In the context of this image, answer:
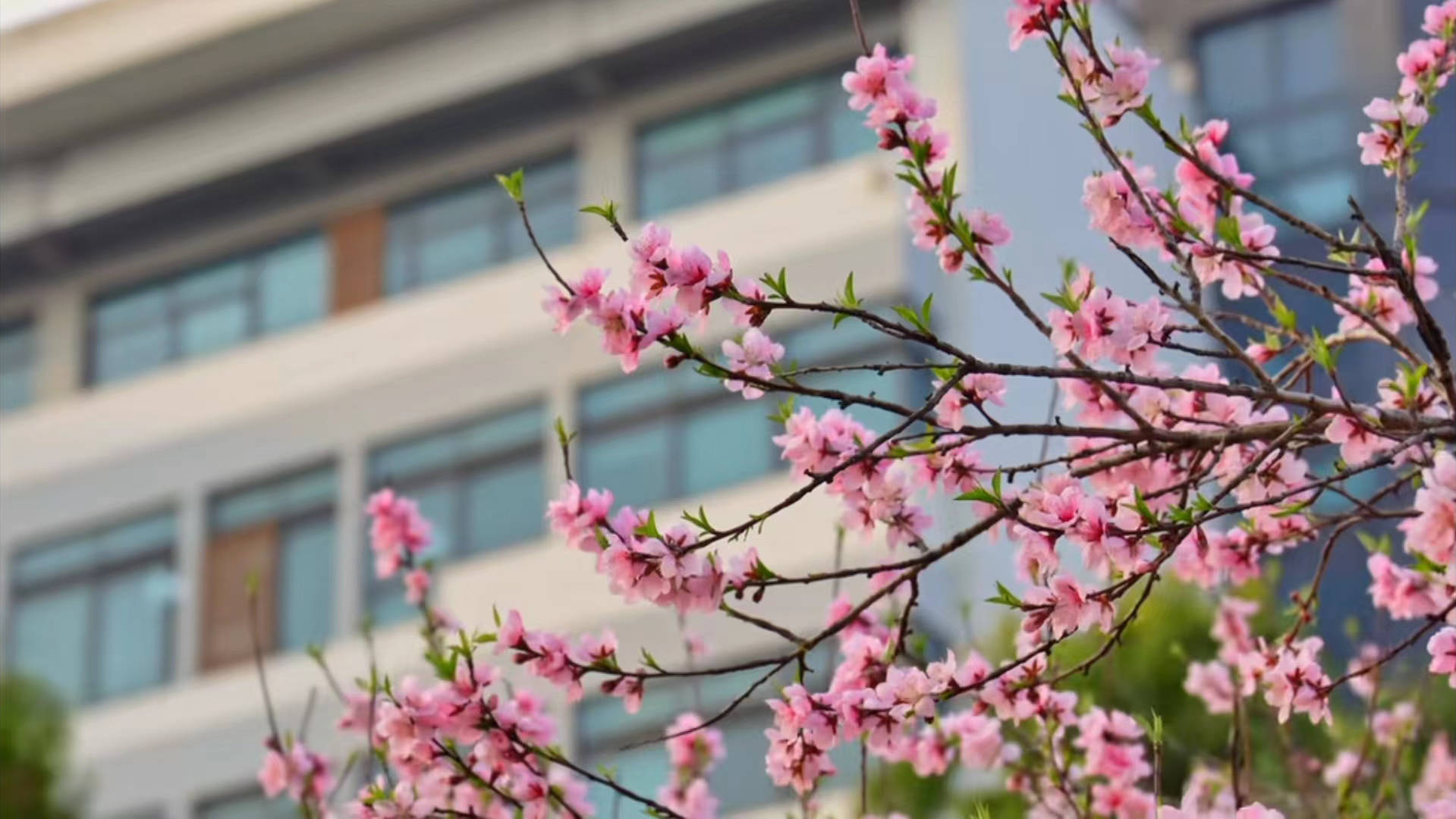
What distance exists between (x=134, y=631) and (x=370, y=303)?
299cm

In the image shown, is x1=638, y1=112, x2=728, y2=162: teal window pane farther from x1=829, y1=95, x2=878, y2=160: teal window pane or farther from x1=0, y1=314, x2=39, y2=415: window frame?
x1=0, y1=314, x2=39, y2=415: window frame

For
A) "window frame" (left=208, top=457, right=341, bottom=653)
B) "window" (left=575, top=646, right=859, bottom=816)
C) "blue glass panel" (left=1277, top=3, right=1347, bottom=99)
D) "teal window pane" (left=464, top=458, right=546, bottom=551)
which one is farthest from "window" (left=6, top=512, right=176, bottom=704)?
"blue glass panel" (left=1277, top=3, right=1347, bottom=99)

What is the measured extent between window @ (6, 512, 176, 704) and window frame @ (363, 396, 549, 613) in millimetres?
1936

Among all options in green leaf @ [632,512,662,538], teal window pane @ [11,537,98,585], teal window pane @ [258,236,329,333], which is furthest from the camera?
teal window pane @ [11,537,98,585]

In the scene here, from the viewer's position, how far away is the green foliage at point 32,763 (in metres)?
14.8

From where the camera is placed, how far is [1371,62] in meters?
12.8

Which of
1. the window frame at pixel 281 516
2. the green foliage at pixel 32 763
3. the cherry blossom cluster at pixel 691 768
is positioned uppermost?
the window frame at pixel 281 516

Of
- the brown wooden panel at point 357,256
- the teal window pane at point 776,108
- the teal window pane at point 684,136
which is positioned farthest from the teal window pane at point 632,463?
the brown wooden panel at point 357,256

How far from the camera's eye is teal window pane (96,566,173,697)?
18375 mm

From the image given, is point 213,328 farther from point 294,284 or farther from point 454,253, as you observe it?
point 454,253

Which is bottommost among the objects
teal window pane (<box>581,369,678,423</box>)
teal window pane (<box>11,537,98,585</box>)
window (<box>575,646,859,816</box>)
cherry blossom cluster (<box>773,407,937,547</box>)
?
cherry blossom cluster (<box>773,407,937,547</box>)

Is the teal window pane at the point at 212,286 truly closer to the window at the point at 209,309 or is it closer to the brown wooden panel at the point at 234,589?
the window at the point at 209,309

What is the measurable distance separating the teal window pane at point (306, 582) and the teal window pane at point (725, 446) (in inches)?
127

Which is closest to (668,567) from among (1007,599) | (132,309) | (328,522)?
(1007,599)
